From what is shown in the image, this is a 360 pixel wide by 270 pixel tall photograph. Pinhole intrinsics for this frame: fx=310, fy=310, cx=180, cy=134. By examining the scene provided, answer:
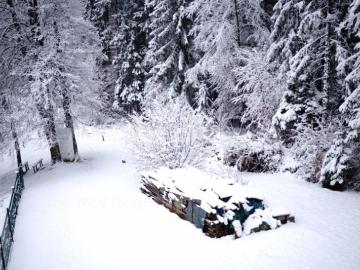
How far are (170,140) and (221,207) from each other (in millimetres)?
4986

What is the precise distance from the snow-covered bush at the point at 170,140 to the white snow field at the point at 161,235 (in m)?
1.60

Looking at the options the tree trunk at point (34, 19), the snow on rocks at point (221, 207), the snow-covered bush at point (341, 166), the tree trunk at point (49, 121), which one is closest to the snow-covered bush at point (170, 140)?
the snow on rocks at point (221, 207)

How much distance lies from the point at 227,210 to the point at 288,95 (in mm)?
6845

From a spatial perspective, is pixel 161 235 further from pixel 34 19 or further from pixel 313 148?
pixel 34 19

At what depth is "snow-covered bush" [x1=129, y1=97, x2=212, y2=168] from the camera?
476 inches

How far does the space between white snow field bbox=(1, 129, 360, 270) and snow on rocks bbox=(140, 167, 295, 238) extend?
0.85 ft

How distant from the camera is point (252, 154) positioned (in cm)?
1361

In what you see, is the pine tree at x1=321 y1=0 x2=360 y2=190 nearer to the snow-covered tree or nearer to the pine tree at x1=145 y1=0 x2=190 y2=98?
the snow-covered tree

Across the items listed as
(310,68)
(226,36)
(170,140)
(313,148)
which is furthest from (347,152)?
(226,36)

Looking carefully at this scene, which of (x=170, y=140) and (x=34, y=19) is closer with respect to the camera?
(x=170, y=140)

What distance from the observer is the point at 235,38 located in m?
18.2

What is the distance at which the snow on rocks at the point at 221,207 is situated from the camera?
784cm

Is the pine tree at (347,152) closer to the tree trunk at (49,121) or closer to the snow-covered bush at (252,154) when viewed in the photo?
the snow-covered bush at (252,154)

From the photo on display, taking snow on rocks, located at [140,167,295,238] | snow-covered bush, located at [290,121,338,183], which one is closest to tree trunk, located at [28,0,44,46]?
snow on rocks, located at [140,167,295,238]
